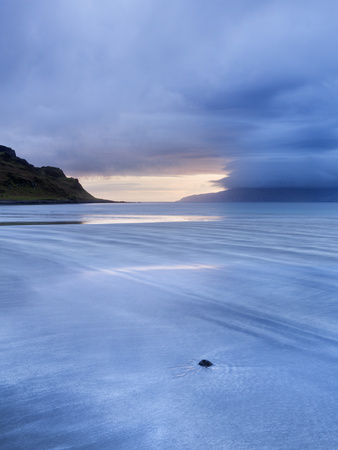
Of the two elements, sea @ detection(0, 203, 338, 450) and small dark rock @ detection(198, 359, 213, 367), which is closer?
sea @ detection(0, 203, 338, 450)

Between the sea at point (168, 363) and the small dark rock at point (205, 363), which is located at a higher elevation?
the small dark rock at point (205, 363)

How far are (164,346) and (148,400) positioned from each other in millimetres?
1317

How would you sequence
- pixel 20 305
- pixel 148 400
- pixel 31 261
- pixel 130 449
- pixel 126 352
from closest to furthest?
pixel 130 449, pixel 148 400, pixel 126 352, pixel 20 305, pixel 31 261

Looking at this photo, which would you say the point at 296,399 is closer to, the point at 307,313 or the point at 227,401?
the point at 227,401

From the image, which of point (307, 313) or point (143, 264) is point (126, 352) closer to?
point (307, 313)

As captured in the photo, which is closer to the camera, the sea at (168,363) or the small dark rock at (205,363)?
A: the sea at (168,363)

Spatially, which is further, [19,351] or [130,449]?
[19,351]

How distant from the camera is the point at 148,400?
333 centimetres

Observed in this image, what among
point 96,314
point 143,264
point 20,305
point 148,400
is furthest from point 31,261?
point 148,400

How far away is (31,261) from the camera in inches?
460

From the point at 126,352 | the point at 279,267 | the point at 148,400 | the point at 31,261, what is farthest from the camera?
the point at 31,261

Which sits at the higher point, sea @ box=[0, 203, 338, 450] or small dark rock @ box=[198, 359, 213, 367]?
small dark rock @ box=[198, 359, 213, 367]

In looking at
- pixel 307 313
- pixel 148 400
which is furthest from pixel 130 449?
pixel 307 313

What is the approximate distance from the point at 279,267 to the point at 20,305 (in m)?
6.87
